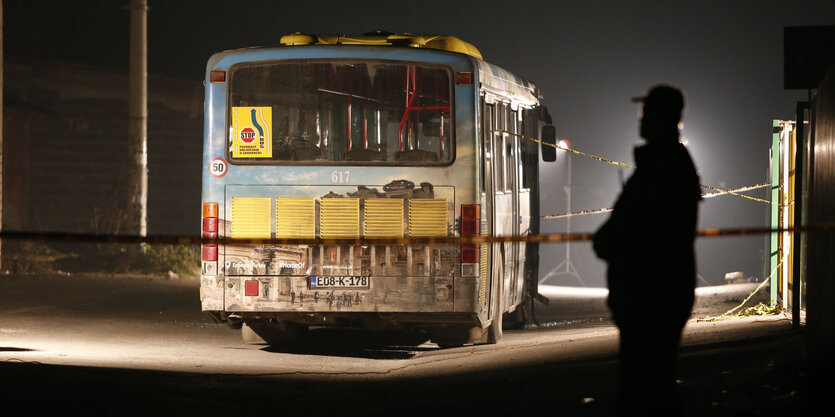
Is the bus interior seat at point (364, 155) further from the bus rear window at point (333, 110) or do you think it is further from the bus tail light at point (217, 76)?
the bus tail light at point (217, 76)

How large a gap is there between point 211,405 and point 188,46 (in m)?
29.4

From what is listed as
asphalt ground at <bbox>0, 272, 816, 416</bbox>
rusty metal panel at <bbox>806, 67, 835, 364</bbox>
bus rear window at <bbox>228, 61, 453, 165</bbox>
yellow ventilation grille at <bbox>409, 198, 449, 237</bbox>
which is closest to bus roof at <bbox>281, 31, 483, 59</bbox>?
bus rear window at <bbox>228, 61, 453, 165</bbox>

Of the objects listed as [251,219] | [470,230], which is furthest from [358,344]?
[470,230]

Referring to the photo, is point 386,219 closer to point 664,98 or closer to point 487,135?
point 487,135

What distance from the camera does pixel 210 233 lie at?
38.8ft

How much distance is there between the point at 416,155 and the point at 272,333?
2.91 m

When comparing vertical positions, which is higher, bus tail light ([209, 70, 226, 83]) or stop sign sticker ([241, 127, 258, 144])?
bus tail light ([209, 70, 226, 83])

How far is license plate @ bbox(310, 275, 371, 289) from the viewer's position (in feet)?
38.7

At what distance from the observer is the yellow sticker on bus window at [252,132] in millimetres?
11945

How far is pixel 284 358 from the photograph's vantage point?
1188cm

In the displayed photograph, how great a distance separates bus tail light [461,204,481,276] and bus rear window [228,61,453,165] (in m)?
0.78

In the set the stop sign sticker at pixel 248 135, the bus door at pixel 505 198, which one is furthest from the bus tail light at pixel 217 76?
the bus door at pixel 505 198

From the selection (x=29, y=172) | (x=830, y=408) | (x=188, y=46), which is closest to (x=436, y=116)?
(x=830, y=408)

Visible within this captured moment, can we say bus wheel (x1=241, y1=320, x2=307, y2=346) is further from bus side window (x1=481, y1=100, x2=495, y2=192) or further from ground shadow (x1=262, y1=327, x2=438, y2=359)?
bus side window (x1=481, y1=100, x2=495, y2=192)
